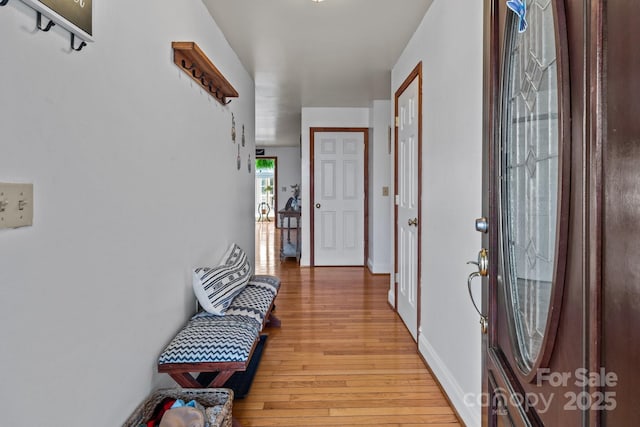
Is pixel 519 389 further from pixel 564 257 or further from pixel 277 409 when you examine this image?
pixel 277 409

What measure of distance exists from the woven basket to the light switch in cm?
96

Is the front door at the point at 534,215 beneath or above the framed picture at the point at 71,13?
beneath

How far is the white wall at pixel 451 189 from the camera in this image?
189 centimetres

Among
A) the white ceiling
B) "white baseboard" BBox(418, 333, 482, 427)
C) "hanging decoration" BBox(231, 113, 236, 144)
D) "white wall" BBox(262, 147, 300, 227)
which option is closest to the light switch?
"white baseboard" BBox(418, 333, 482, 427)

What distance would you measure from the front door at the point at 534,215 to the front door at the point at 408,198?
205 centimetres

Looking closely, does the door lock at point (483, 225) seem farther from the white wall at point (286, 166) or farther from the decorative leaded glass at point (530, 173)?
the white wall at point (286, 166)

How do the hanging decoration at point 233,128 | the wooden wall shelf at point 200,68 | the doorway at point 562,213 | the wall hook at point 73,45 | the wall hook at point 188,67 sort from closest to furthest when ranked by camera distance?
the doorway at point 562,213, the wall hook at point 73,45, the wooden wall shelf at point 200,68, the wall hook at point 188,67, the hanging decoration at point 233,128

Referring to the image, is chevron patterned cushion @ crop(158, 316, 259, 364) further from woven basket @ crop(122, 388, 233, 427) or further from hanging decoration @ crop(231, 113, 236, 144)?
hanging decoration @ crop(231, 113, 236, 144)

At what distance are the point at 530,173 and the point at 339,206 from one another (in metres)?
5.32

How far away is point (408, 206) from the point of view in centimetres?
338

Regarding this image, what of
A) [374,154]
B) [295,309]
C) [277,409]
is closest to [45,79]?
[277,409]

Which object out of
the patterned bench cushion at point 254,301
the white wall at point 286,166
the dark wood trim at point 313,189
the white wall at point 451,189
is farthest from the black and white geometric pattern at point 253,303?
the white wall at point 286,166

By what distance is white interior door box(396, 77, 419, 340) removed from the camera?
3.11 m

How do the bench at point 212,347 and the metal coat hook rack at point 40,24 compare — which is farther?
the bench at point 212,347
